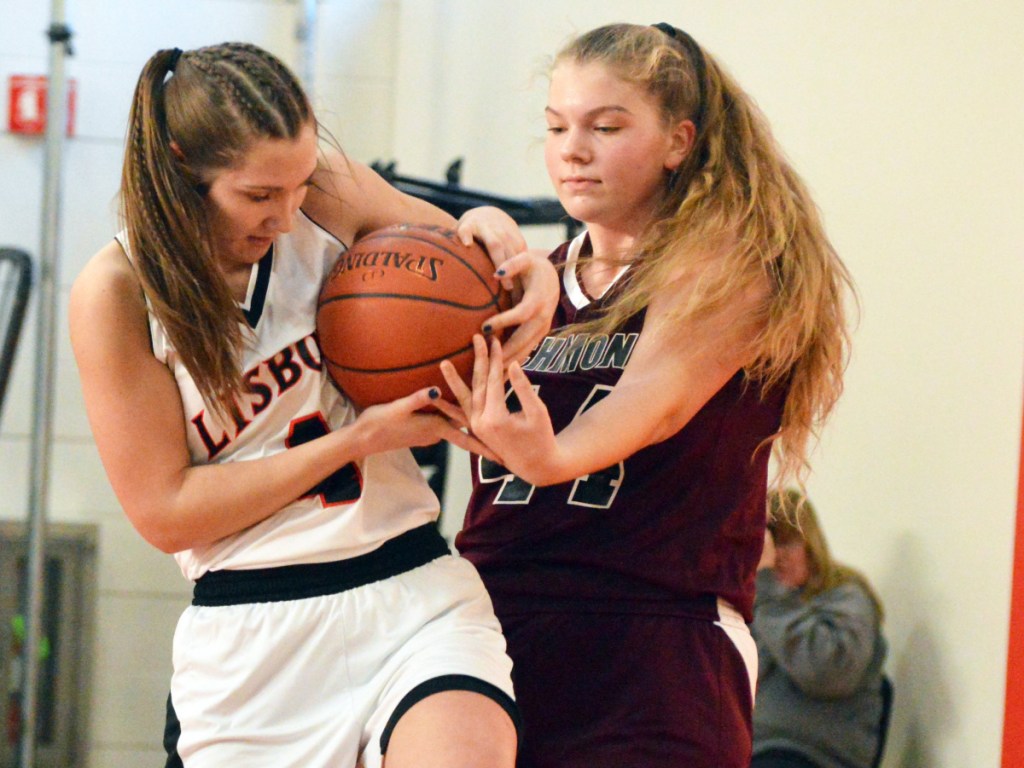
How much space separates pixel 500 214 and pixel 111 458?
620mm

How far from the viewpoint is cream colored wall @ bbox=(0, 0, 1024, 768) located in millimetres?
2637

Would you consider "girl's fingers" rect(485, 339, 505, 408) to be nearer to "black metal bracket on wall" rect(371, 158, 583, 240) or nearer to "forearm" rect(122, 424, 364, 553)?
"forearm" rect(122, 424, 364, 553)

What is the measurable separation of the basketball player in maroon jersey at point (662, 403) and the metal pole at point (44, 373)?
217 cm

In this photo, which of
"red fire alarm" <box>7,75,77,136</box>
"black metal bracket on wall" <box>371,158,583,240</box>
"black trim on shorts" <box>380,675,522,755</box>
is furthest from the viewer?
"red fire alarm" <box>7,75,77,136</box>

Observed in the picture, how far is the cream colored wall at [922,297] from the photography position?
2.60 metres

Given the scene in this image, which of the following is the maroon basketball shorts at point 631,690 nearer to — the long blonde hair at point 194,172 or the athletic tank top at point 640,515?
the athletic tank top at point 640,515

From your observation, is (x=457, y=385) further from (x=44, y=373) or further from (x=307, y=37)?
(x=307, y=37)

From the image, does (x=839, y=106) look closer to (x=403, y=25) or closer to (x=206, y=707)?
(x=206, y=707)

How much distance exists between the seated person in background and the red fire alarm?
10.3 feet

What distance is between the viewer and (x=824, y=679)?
3020mm

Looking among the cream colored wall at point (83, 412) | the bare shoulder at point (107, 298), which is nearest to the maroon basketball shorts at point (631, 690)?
the bare shoulder at point (107, 298)

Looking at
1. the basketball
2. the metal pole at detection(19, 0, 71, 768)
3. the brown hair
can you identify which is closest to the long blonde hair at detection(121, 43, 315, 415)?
the basketball

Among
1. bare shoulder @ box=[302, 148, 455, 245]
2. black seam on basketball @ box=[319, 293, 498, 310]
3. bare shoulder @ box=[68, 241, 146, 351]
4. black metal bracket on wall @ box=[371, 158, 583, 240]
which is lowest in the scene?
black metal bracket on wall @ box=[371, 158, 583, 240]

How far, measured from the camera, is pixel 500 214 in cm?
174
